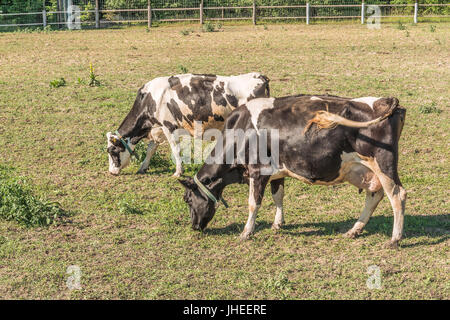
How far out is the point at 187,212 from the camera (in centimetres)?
938

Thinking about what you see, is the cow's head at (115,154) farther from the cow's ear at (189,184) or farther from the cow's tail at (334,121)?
the cow's tail at (334,121)

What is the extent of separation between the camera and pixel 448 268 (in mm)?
7352

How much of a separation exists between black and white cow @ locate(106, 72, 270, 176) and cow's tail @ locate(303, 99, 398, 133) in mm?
2910

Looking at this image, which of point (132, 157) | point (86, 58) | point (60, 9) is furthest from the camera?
point (60, 9)

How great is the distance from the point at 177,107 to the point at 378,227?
4119 millimetres

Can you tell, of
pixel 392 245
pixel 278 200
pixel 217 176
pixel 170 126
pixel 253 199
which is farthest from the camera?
pixel 170 126

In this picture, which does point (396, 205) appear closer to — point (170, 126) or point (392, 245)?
point (392, 245)

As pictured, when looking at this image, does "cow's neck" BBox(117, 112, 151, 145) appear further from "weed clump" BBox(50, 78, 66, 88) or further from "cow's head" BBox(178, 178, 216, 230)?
"weed clump" BBox(50, 78, 66, 88)

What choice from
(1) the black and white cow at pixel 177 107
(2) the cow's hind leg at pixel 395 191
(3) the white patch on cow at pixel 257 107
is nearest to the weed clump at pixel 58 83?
(1) the black and white cow at pixel 177 107

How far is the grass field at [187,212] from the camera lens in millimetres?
7203

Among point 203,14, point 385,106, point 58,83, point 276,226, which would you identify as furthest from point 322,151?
point 203,14

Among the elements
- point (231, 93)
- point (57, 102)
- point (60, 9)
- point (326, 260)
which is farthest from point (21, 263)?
point (60, 9)
